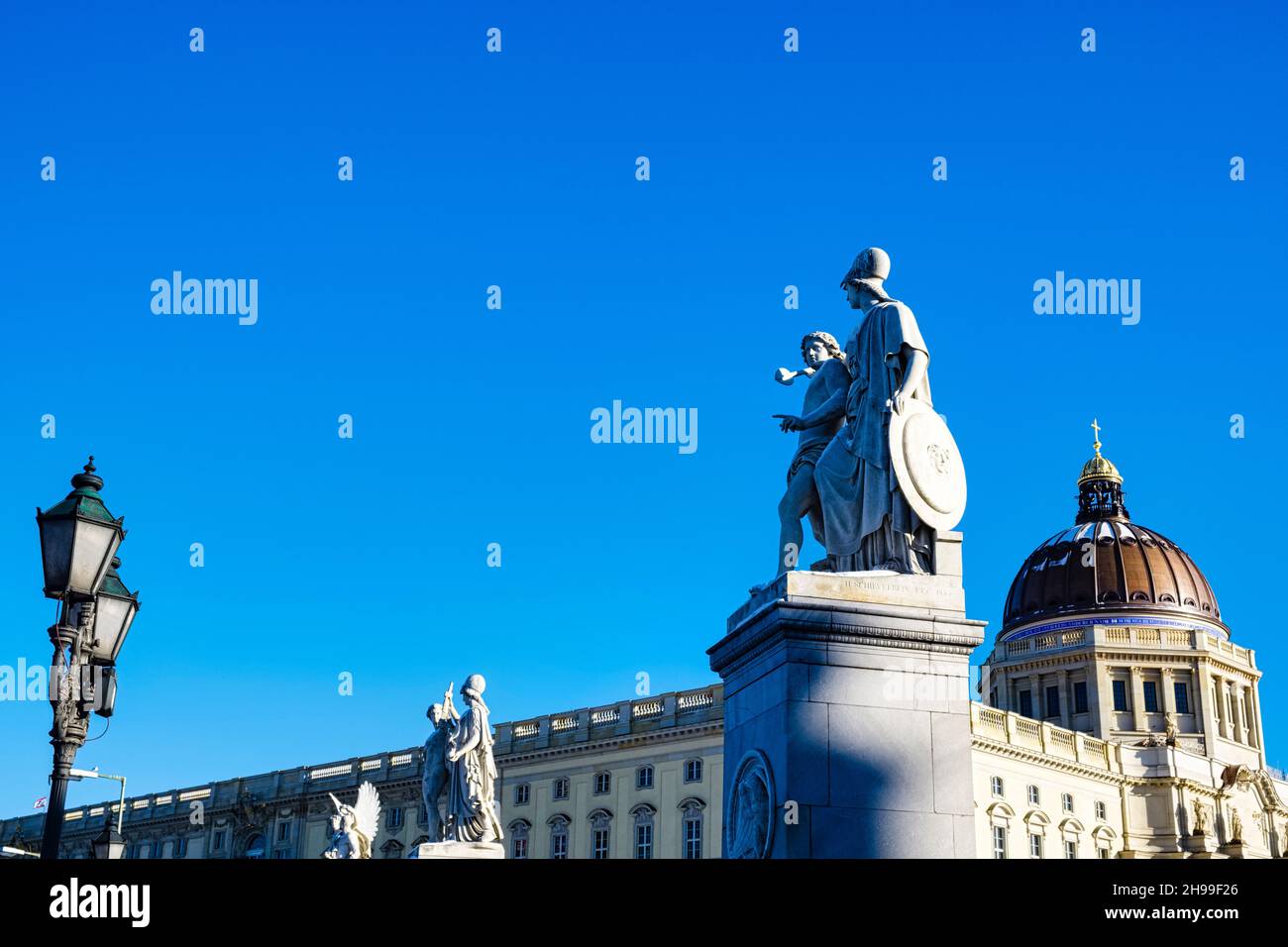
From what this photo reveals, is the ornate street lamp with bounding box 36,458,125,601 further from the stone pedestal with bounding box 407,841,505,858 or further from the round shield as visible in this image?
the stone pedestal with bounding box 407,841,505,858

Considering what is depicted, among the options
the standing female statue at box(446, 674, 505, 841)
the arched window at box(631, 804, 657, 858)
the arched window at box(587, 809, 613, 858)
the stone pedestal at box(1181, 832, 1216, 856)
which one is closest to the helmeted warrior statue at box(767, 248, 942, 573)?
the standing female statue at box(446, 674, 505, 841)

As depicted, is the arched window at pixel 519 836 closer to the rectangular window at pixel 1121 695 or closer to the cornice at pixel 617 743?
the cornice at pixel 617 743

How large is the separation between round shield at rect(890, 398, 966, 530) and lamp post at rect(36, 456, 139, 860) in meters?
5.95

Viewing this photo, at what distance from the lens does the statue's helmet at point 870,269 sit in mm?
13586

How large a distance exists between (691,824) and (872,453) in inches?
2907

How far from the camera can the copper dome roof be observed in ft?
386

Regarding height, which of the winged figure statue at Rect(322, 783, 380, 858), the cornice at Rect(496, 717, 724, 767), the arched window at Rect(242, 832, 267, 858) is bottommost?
the winged figure statue at Rect(322, 783, 380, 858)


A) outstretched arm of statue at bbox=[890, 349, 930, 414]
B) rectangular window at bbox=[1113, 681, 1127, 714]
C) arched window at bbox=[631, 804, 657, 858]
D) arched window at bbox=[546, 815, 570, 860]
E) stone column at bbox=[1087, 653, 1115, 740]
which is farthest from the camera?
rectangular window at bbox=[1113, 681, 1127, 714]
